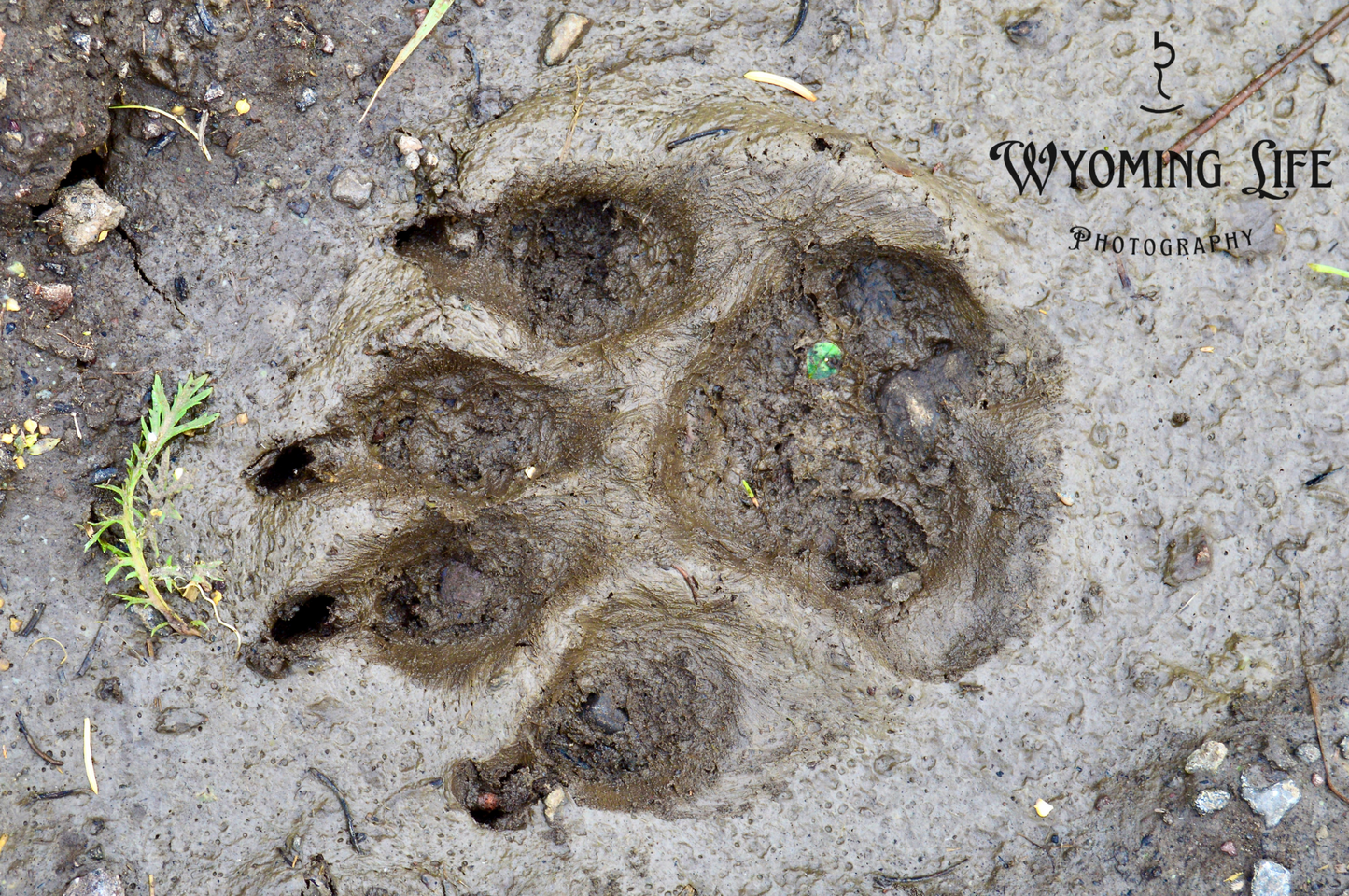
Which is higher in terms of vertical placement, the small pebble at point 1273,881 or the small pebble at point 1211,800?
the small pebble at point 1211,800

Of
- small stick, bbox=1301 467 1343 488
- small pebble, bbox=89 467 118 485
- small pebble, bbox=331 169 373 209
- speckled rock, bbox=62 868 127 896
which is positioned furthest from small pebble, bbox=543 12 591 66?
speckled rock, bbox=62 868 127 896

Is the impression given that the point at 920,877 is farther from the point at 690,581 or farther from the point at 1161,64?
the point at 1161,64

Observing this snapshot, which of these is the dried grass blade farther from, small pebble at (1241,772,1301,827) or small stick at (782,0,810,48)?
small pebble at (1241,772,1301,827)

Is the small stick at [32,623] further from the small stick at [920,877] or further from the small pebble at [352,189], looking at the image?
the small stick at [920,877]

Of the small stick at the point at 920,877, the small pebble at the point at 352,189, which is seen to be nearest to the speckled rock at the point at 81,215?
the small pebble at the point at 352,189

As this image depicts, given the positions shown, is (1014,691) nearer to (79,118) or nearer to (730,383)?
(730,383)

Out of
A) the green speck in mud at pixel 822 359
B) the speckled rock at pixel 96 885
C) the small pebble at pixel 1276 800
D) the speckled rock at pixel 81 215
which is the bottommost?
the speckled rock at pixel 96 885

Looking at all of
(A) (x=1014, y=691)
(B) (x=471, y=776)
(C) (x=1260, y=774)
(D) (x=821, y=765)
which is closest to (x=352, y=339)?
(B) (x=471, y=776)
